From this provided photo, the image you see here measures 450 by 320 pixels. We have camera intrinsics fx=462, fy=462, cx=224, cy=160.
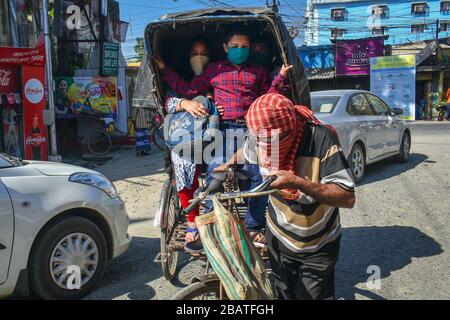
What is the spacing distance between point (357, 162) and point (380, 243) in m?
3.25

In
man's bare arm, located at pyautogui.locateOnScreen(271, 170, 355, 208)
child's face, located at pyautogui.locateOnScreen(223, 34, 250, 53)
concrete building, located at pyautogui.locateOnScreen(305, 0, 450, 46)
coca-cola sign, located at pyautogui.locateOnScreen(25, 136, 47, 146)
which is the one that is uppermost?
concrete building, located at pyautogui.locateOnScreen(305, 0, 450, 46)

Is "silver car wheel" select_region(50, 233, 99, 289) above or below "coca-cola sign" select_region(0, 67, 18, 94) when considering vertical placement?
below

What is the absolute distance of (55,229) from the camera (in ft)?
12.7

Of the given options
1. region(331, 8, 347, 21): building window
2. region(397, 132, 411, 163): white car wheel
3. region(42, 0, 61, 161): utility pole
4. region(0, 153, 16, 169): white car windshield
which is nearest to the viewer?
region(0, 153, 16, 169): white car windshield

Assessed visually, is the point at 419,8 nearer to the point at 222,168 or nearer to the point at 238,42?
the point at 238,42

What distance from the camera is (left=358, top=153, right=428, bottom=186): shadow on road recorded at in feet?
28.6

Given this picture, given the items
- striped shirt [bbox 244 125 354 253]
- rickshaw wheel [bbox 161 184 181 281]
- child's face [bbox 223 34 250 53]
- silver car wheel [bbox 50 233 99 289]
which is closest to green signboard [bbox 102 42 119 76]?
rickshaw wheel [bbox 161 184 181 281]

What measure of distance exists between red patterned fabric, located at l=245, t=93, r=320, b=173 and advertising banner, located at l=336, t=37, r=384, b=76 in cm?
2644

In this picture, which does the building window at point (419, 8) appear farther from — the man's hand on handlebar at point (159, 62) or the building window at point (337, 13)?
the man's hand on handlebar at point (159, 62)

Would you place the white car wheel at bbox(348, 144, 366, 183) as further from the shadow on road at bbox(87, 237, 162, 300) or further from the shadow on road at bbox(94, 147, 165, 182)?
the shadow on road at bbox(87, 237, 162, 300)

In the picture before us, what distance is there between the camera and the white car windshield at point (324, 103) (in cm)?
805

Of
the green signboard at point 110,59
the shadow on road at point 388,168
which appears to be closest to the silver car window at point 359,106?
the shadow on road at point 388,168
